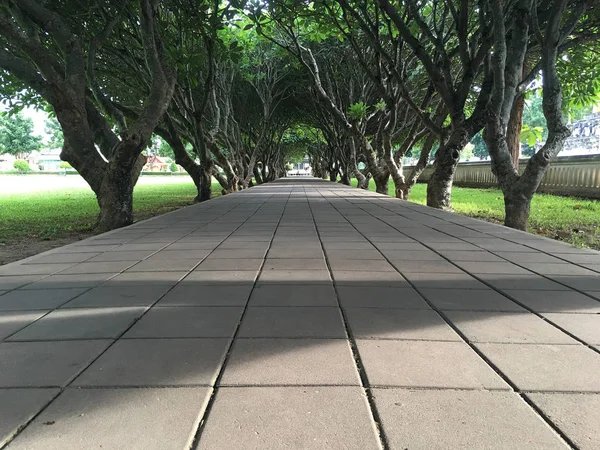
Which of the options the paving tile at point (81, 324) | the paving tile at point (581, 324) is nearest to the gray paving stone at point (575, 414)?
the paving tile at point (581, 324)

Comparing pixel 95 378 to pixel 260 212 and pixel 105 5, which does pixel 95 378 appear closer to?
pixel 260 212

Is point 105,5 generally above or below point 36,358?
above

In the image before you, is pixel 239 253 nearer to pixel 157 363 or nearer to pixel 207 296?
pixel 207 296

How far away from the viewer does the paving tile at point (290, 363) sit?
1.68 metres

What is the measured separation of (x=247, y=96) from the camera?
2153cm

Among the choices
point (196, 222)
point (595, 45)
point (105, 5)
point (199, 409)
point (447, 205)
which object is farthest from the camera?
point (595, 45)

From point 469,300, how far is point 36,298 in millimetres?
2812

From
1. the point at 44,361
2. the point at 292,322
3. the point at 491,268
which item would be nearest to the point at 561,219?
the point at 491,268

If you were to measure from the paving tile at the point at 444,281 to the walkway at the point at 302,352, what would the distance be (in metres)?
0.02

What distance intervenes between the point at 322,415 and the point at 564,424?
81 centimetres

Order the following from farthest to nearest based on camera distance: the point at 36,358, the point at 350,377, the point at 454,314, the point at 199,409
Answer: the point at 454,314
the point at 36,358
the point at 350,377
the point at 199,409

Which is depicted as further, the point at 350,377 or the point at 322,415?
the point at 350,377

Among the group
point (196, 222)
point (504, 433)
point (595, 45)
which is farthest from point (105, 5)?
point (595, 45)

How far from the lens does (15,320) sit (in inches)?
92.7
